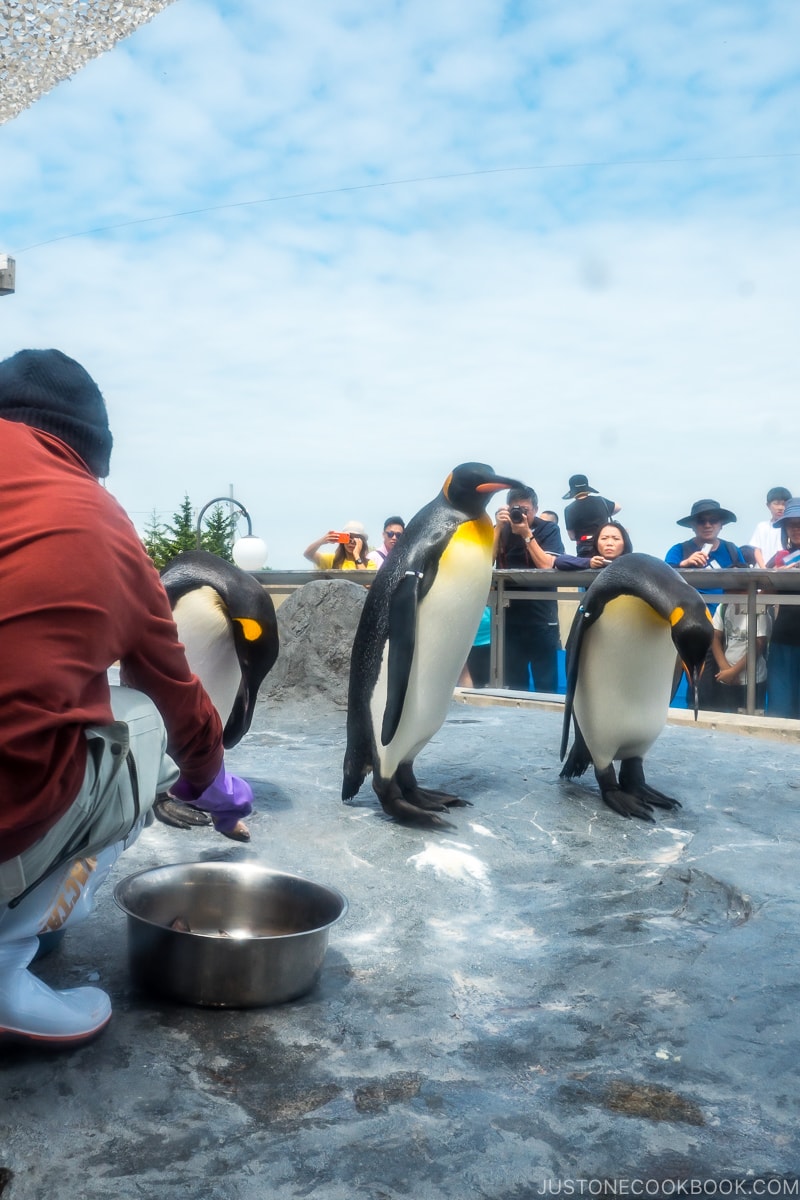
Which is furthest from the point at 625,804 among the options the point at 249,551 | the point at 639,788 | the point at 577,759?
the point at 249,551

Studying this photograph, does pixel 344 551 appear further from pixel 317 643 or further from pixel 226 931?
pixel 226 931

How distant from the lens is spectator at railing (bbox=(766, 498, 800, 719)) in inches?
220

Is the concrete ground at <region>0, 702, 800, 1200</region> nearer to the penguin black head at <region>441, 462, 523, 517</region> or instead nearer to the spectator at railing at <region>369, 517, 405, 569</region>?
the penguin black head at <region>441, 462, 523, 517</region>

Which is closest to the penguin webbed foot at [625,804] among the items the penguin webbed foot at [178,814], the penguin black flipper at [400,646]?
the penguin black flipper at [400,646]

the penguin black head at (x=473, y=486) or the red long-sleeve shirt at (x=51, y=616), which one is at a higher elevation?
the penguin black head at (x=473, y=486)

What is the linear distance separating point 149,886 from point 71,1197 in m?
0.89

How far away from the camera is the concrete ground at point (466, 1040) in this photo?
1443 mm

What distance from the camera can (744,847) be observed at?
10.5 feet

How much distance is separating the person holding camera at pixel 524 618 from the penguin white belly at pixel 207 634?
337 centimetres

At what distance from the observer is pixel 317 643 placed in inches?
240

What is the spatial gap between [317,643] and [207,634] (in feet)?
8.18

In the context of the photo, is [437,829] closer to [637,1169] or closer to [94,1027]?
[94,1027]

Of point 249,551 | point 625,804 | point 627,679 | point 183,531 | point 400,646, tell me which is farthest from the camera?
point 183,531

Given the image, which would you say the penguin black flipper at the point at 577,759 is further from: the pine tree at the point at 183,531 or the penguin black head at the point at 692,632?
the pine tree at the point at 183,531
